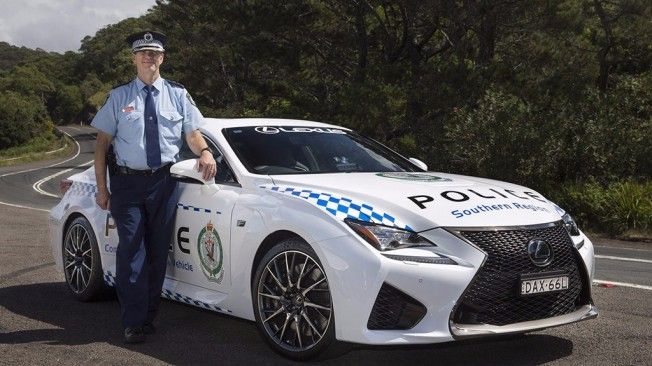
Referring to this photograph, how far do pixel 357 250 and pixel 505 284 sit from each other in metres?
0.82

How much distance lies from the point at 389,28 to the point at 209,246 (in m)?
24.2

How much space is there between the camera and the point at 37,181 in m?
41.7

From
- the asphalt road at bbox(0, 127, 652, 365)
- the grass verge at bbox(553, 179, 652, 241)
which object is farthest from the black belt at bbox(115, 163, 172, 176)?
the grass verge at bbox(553, 179, 652, 241)

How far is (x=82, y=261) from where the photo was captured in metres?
7.09

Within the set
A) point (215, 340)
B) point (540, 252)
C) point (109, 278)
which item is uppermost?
point (540, 252)

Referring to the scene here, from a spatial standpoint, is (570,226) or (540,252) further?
(570,226)

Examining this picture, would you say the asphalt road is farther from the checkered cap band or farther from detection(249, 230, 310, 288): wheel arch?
the checkered cap band

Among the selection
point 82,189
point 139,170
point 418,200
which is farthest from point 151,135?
point 418,200

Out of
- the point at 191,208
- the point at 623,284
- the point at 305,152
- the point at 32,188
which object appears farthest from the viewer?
the point at 32,188

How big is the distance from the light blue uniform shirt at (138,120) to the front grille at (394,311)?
1924 millimetres

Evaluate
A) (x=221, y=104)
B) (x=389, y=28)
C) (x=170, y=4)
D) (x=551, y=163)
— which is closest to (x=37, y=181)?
(x=221, y=104)

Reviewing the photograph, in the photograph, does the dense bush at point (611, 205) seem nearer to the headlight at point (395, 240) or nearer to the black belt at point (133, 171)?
the black belt at point (133, 171)

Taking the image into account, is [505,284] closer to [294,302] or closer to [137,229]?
[294,302]

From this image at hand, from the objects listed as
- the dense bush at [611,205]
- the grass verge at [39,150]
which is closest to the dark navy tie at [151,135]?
the dense bush at [611,205]
